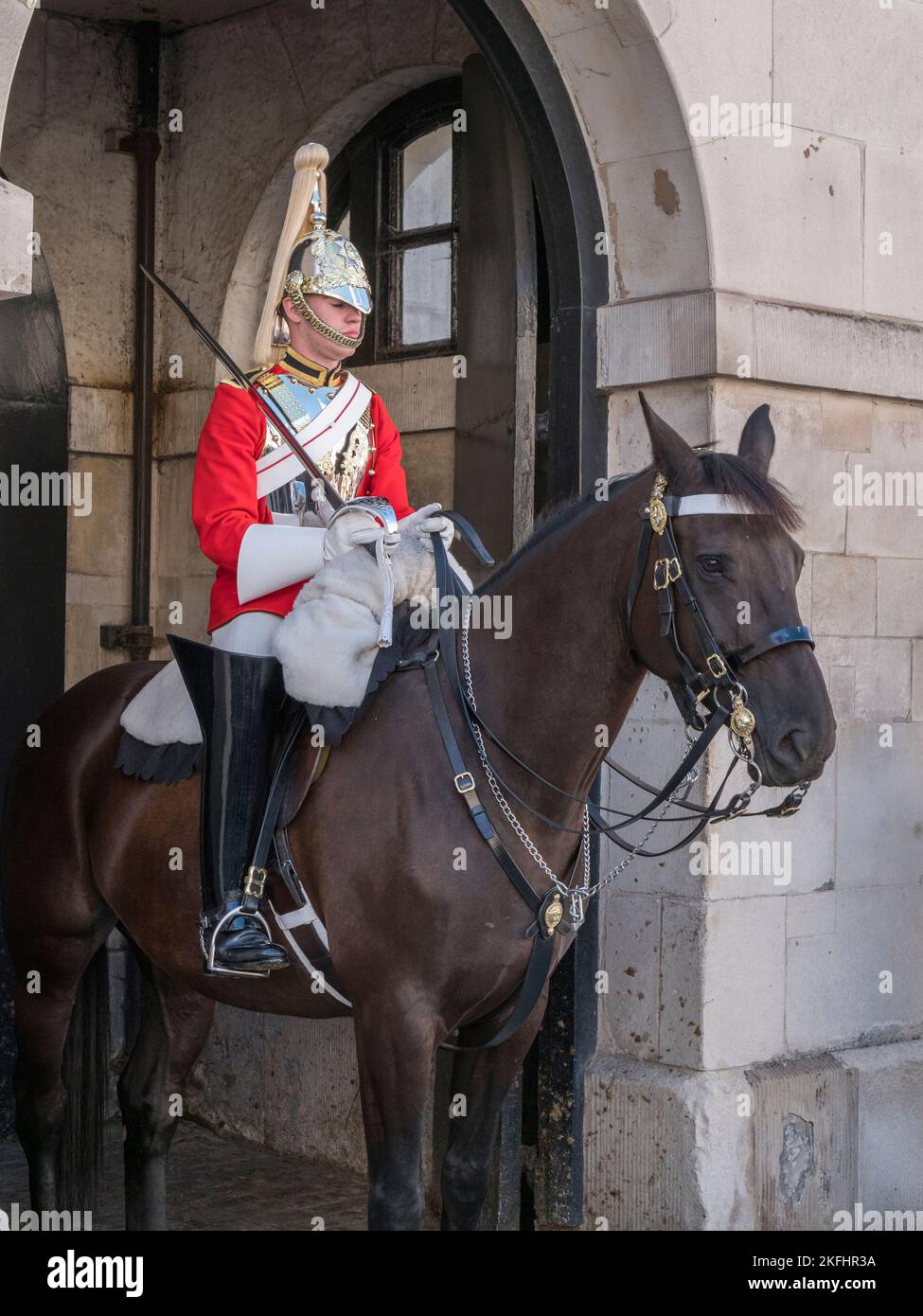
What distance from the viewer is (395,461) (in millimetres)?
4414

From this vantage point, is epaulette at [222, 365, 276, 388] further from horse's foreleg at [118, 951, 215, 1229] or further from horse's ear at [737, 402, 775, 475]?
horse's foreleg at [118, 951, 215, 1229]

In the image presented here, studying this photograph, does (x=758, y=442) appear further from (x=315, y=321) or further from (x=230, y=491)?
(x=230, y=491)

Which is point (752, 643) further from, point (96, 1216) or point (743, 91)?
point (96, 1216)

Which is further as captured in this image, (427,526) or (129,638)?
(129,638)

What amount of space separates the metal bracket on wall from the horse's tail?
6.40ft

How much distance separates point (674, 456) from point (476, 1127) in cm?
164

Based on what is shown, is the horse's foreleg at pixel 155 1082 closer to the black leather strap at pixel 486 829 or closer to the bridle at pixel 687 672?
the black leather strap at pixel 486 829

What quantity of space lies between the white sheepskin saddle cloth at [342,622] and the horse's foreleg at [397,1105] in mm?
710

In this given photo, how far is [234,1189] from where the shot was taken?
5691 millimetres

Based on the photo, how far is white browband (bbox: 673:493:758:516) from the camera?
343cm

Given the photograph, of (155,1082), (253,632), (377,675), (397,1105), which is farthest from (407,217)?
(397,1105)

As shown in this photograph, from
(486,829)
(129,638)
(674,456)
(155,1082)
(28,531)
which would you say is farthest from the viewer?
(129,638)

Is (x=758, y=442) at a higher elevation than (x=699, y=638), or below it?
higher

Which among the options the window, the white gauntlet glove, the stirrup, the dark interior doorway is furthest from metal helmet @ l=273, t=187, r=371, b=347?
the dark interior doorway
